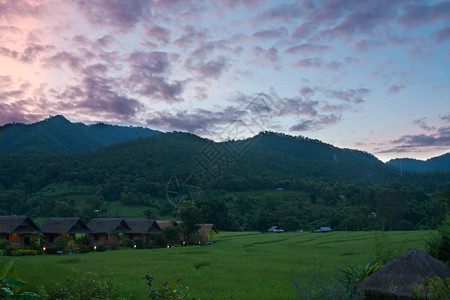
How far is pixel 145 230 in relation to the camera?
36.3 m

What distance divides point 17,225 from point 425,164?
6134 inches

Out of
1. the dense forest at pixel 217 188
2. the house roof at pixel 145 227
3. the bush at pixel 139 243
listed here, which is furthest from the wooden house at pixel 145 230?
the dense forest at pixel 217 188

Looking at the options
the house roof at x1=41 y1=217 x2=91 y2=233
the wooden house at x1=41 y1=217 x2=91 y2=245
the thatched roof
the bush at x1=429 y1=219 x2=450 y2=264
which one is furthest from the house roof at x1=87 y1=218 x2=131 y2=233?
the bush at x1=429 y1=219 x2=450 y2=264

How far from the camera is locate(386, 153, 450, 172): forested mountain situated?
134000 mm

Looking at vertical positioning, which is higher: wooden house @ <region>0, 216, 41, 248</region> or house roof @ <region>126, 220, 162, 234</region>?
wooden house @ <region>0, 216, 41, 248</region>

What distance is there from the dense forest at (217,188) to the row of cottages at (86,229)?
982 cm

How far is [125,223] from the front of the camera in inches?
1433

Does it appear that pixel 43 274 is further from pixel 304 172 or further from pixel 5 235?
pixel 304 172

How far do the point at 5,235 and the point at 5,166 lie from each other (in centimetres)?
4546

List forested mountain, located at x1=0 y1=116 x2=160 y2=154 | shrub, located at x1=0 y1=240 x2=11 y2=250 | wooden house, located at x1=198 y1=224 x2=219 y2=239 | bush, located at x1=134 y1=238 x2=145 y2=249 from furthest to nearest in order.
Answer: forested mountain, located at x1=0 y1=116 x2=160 y2=154
wooden house, located at x1=198 y1=224 x2=219 y2=239
bush, located at x1=134 y1=238 x2=145 y2=249
shrub, located at x1=0 y1=240 x2=11 y2=250

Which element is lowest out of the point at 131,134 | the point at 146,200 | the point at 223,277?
the point at 223,277

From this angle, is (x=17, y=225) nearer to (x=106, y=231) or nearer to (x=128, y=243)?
(x=106, y=231)

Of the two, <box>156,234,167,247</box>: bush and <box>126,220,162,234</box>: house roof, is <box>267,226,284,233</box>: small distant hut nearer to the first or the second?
<box>126,220,162,234</box>: house roof

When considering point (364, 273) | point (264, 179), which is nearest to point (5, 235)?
point (364, 273)
